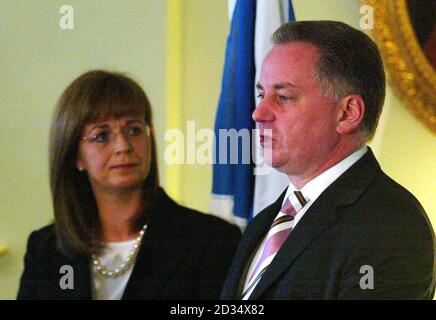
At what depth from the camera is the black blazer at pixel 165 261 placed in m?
1.49

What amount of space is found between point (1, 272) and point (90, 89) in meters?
0.53

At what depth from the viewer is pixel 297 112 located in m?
1.35

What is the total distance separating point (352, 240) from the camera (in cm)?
126

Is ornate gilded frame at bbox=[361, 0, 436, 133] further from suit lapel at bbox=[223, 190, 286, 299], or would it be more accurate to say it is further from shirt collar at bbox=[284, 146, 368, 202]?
suit lapel at bbox=[223, 190, 286, 299]

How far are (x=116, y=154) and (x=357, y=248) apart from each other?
60cm

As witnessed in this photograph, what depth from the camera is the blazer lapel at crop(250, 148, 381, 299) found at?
50.6 inches

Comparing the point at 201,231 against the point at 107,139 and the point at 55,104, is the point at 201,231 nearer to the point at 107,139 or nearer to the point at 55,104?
the point at 107,139

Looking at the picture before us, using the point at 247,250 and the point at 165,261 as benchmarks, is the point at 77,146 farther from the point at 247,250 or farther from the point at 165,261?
the point at 247,250

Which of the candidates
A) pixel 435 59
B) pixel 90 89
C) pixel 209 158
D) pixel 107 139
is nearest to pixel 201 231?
pixel 209 158

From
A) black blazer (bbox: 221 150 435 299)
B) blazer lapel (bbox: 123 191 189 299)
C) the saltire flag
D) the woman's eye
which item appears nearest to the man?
black blazer (bbox: 221 150 435 299)

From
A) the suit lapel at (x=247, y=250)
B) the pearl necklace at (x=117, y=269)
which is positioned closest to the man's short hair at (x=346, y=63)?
the suit lapel at (x=247, y=250)

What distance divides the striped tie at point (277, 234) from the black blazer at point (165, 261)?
134 mm

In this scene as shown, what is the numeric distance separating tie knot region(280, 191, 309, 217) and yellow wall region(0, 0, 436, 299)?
22 centimetres

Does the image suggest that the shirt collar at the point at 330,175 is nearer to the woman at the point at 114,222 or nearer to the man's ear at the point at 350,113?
the man's ear at the point at 350,113
